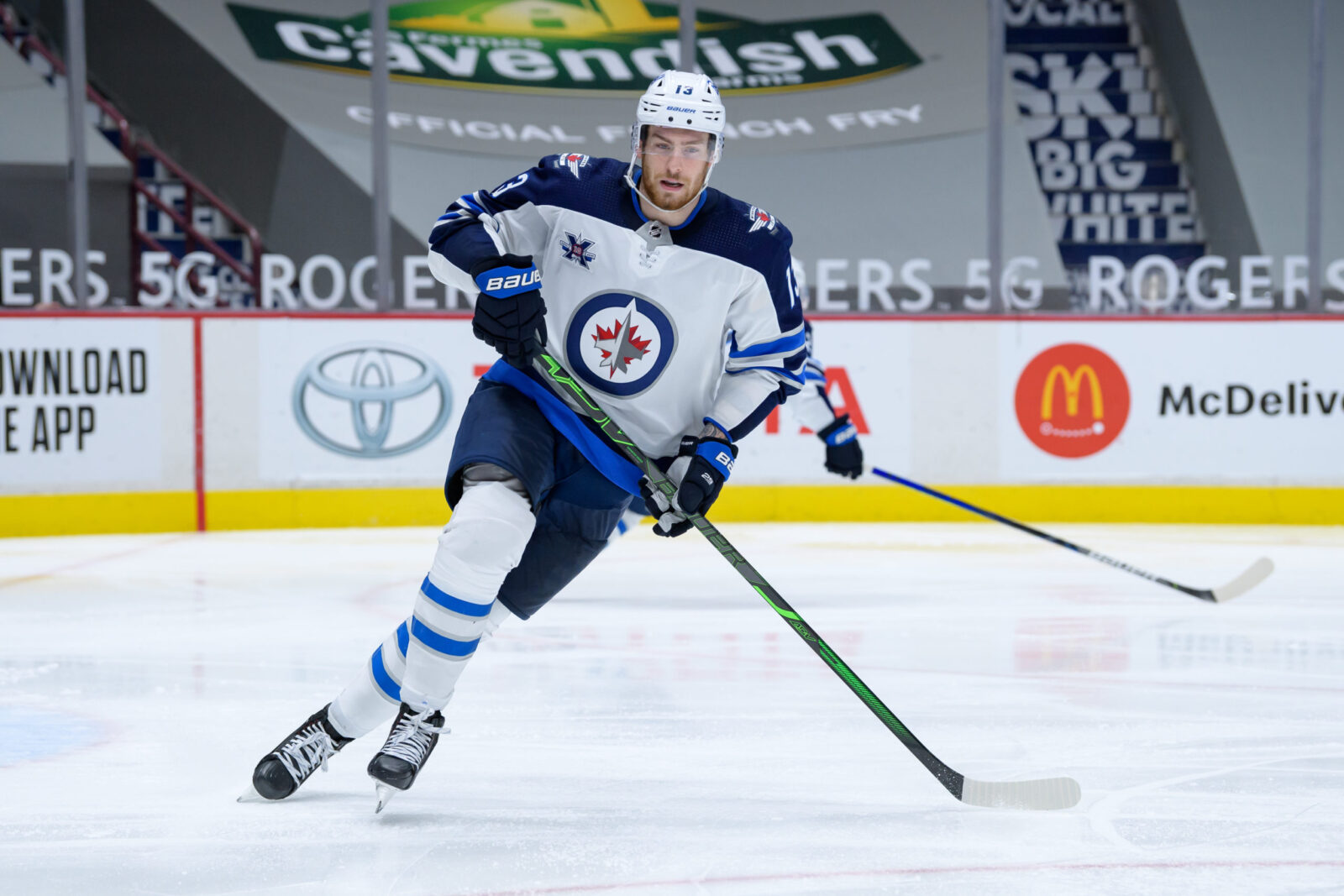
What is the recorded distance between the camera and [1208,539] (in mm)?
6676

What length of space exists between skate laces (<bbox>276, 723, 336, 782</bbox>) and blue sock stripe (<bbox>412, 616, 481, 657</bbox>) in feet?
0.90

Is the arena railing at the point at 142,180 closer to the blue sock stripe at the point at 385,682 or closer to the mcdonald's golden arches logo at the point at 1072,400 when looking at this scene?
the mcdonald's golden arches logo at the point at 1072,400

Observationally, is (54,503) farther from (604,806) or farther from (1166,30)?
(1166,30)

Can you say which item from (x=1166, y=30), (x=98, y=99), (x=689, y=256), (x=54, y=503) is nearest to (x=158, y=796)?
(x=689, y=256)

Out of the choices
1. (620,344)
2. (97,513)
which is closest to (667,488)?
(620,344)

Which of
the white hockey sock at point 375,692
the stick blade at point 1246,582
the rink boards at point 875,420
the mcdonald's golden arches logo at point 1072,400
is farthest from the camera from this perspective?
the mcdonald's golden arches logo at point 1072,400

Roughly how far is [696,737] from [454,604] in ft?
2.68

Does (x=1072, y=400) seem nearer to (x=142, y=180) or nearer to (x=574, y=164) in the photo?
(x=574, y=164)

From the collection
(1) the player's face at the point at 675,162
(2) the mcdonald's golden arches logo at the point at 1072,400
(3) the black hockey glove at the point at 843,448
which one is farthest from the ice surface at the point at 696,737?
(2) the mcdonald's golden arches logo at the point at 1072,400

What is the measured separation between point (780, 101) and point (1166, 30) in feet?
10.3

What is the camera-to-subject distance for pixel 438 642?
2.22 m

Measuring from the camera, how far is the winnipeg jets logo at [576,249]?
242 cm

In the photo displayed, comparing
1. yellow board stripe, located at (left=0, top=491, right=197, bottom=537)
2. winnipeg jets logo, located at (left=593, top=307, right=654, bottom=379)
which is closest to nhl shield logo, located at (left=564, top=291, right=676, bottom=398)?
winnipeg jets logo, located at (left=593, top=307, right=654, bottom=379)

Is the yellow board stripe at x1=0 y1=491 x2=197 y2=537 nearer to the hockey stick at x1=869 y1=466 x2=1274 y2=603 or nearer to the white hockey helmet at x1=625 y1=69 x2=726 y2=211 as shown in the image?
the hockey stick at x1=869 y1=466 x2=1274 y2=603
